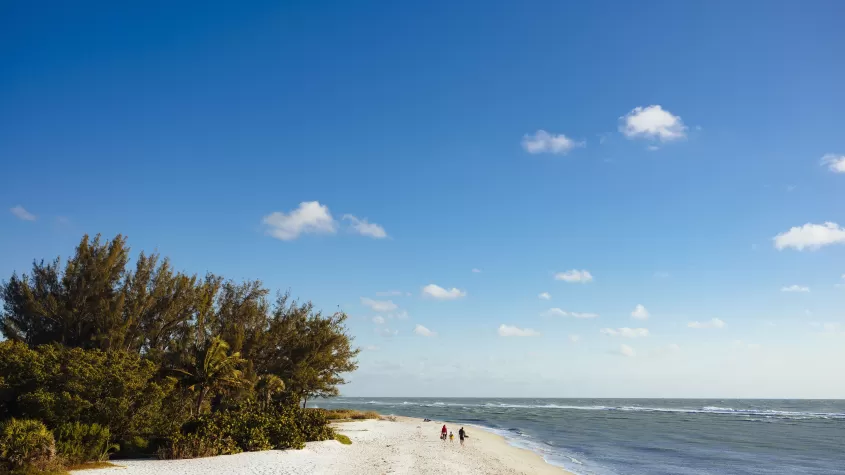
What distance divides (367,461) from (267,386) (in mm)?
14742

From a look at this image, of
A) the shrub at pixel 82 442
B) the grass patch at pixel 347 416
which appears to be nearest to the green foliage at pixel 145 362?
the shrub at pixel 82 442

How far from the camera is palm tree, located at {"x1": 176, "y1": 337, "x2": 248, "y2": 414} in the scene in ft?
97.2

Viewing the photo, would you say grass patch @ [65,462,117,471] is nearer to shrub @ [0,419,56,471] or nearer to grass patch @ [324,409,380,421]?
shrub @ [0,419,56,471]

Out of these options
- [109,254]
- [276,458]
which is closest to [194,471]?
[276,458]

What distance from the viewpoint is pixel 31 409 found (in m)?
22.4

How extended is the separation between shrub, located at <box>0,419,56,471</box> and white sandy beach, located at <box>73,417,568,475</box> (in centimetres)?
137

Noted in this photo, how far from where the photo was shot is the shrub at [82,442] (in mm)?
21359

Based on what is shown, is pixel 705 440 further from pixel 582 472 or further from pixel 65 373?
pixel 65 373

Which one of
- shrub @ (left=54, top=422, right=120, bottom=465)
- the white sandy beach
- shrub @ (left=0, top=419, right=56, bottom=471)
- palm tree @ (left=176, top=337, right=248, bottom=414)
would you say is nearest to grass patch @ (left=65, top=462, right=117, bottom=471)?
shrub @ (left=54, top=422, right=120, bottom=465)

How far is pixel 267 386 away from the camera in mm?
39625

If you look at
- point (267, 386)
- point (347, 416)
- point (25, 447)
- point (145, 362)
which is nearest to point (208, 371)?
point (145, 362)

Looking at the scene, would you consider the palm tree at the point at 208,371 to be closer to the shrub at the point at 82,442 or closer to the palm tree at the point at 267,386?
the shrub at the point at 82,442

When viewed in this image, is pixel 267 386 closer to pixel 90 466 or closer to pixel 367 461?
pixel 367 461

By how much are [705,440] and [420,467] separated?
44983mm
